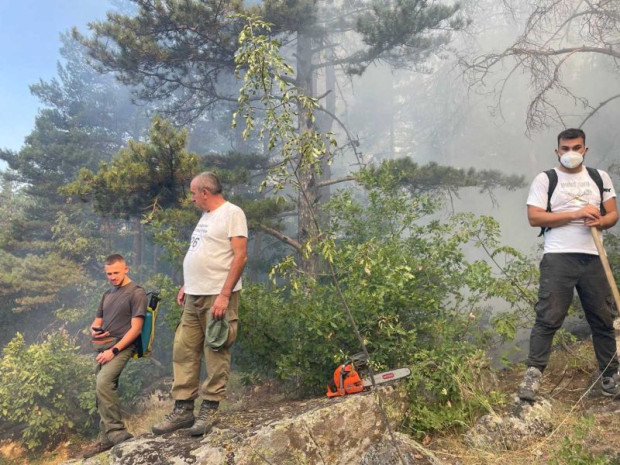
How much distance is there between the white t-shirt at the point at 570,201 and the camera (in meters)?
3.10

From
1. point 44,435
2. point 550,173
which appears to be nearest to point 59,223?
point 44,435

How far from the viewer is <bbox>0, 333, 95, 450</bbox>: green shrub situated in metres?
8.82

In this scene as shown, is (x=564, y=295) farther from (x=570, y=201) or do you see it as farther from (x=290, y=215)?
(x=290, y=215)

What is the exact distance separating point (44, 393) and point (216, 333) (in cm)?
810

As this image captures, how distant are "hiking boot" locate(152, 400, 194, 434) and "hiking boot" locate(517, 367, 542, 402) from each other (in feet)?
8.29

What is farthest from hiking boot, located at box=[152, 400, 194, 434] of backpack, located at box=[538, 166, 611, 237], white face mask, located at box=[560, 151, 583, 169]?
white face mask, located at box=[560, 151, 583, 169]

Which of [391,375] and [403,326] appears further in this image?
[403,326]

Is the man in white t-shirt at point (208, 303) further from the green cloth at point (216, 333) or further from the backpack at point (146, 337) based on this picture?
the backpack at point (146, 337)

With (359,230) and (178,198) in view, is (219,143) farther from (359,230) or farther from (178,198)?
(359,230)

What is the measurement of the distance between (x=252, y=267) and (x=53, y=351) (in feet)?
20.1

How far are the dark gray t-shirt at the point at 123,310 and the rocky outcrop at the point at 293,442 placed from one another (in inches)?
37.5

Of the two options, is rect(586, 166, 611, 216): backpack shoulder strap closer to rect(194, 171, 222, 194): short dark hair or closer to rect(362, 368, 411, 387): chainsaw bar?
rect(362, 368, 411, 387): chainsaw bar

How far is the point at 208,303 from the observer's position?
320cm

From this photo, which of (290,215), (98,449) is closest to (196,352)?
(98,449)
